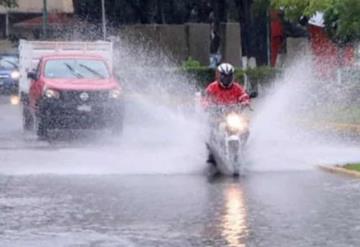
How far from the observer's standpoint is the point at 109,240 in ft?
41.2

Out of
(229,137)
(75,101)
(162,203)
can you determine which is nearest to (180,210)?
(162,203)

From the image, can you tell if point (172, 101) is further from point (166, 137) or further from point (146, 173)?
point (146, 173)

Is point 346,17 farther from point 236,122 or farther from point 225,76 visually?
point 236,122

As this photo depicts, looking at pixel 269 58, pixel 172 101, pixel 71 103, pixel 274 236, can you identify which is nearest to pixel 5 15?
pixel 269 58

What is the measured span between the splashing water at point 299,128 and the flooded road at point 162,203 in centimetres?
113

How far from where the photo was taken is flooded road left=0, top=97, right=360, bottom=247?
42.0 feet

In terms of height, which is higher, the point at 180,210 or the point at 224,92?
the point at 224,92

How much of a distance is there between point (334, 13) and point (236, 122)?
1438 centimetres

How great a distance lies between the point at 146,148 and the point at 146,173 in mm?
4728

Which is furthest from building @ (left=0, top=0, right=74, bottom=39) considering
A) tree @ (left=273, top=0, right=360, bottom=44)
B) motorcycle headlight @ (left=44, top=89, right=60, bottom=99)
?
motorcycle headlight @ (left=44, top=89, right=60, bottom=99)

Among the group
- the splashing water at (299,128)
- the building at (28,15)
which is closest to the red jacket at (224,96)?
the splashing water at (299,128)

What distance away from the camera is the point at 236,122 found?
19.0 meters

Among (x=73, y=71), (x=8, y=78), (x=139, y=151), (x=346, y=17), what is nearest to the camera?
(x=139, y=151)

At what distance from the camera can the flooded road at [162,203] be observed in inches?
504
